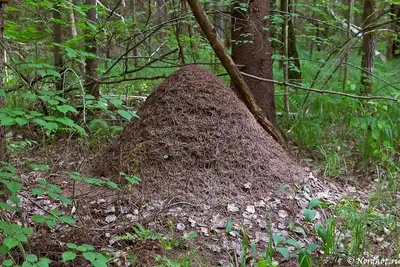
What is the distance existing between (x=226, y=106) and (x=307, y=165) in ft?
4.47

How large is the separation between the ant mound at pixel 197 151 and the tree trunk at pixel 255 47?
34.8 inches

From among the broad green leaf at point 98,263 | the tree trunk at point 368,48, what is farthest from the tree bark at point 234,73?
the broad green leaf at point 98,263

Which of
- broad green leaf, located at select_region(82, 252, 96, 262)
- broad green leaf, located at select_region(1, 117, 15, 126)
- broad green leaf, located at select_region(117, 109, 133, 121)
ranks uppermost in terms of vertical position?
broad green leaf, located at select_region(1, 117, 15, 126)

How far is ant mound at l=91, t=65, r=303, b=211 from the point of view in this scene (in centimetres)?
364

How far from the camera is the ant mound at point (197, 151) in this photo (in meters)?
3.64

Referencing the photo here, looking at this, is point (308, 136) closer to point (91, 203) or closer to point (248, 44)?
point (248, 44)

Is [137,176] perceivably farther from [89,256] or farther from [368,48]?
[368,48]

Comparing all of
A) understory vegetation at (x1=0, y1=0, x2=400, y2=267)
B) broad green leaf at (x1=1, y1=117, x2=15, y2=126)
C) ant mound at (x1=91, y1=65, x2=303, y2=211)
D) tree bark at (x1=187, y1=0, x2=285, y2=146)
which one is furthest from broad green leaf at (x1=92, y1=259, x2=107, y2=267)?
tree bark at (x1=187, y1=0, x2=285, y2=146)

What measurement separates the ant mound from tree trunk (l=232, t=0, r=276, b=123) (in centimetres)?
88

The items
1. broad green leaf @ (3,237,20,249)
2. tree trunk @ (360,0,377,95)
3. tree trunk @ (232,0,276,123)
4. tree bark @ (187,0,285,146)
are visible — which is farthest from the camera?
tree trunk @ (360,0,377,95)

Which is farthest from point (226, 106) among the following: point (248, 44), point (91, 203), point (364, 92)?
point (364, 92)

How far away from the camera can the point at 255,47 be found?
16.5ft

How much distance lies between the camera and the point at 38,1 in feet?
12.2

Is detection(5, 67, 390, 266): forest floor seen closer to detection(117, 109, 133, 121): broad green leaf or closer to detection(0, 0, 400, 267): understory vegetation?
detection(0, 0, 400, 267): understory vegetation
